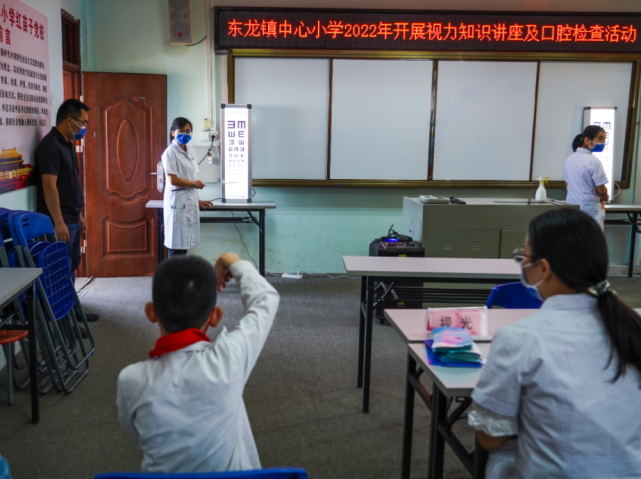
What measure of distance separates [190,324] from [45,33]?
3.38 meters

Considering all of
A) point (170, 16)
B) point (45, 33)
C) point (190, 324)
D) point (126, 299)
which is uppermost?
point (170, 16)

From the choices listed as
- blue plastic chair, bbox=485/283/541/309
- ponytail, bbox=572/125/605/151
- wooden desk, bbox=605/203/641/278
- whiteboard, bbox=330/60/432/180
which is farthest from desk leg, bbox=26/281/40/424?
wooden desk, bbox=605/203/641/278

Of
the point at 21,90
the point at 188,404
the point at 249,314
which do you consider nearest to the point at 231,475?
the point at 188,404

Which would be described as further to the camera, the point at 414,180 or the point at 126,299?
the point at 414,180

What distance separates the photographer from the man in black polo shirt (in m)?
3.52

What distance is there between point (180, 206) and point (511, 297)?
3112mm

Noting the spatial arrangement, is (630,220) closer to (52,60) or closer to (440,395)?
(440,395)

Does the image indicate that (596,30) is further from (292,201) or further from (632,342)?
(632,342)

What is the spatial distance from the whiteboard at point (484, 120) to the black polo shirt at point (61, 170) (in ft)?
10.9

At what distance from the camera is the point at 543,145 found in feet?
18.6

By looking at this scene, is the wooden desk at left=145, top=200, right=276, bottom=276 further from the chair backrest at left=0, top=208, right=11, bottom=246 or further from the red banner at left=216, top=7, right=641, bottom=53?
the chair backrest at left=0, top=208, right=11, bottom=246

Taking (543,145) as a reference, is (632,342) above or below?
below

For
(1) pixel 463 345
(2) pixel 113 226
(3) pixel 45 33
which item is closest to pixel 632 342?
(1) pixel 463 345

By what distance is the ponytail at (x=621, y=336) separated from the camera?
115 cm
